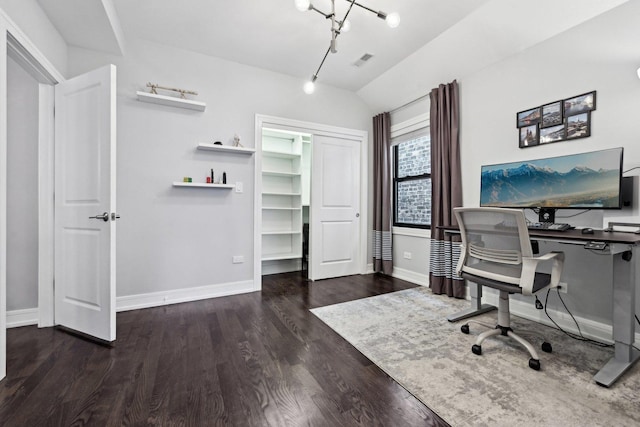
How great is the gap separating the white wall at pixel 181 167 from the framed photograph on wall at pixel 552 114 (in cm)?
276

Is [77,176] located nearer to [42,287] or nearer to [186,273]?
[42,287]

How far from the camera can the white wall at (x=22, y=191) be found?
2252mm

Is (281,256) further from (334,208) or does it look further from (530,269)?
(530,269)

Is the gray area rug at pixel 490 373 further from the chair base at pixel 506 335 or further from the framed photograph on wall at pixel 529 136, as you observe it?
the framed photograph on wall at pixel 529 136

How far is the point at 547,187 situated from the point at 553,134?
0.46 meters

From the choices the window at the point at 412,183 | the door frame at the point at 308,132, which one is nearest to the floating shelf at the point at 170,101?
the door frame at the point at 308,132

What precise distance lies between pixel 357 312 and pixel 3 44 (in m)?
3.12

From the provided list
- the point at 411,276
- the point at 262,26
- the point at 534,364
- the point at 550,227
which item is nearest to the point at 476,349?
the point at 534,364

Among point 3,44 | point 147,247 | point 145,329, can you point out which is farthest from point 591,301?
point 3,44

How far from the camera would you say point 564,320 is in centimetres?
227

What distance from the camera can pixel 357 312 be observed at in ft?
8.61

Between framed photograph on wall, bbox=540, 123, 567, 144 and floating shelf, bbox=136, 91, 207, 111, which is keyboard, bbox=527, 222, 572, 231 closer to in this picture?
framed photograph on wall, bbox=540, 123, 567, 144

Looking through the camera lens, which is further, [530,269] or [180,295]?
[180,295]

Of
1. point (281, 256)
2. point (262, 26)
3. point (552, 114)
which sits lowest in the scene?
point (281, 256)
